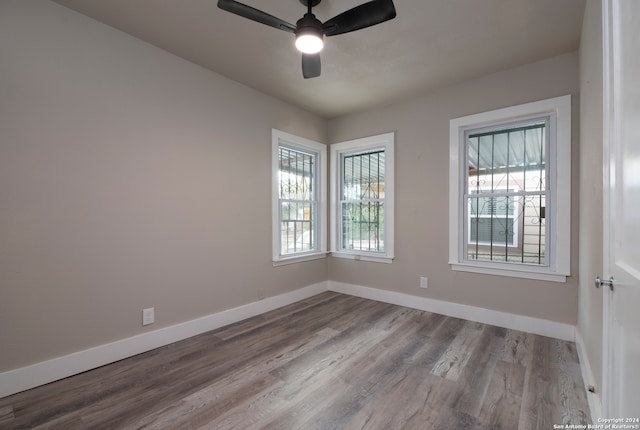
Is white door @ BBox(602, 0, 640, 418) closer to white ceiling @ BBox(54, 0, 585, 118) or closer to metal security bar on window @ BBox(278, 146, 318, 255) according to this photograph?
white ceiling @ BBox(54, 0, 585, 118)

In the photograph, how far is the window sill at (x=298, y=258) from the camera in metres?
3.71

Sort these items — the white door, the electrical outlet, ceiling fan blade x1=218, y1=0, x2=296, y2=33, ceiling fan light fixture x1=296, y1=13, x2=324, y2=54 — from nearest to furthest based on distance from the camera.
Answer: the white door < ceiling fan blade x1=218, y1=0, x2=296, y2=33 < ceiling fan light fixture x1=296, y1=13, x2=324, y2=54 < the electrical outlet

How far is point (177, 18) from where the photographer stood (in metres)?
2.21

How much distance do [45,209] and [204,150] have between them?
133 centimetres

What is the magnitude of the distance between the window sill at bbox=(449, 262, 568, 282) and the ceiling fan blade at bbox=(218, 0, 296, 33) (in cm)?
289

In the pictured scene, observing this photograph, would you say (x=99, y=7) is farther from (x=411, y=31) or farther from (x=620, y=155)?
(x=620, y=155)

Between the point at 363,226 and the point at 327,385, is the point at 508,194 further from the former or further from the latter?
the point at 327,385

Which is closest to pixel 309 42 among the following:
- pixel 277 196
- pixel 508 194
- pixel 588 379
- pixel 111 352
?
pixel 277 196

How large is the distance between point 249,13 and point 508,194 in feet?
9.55

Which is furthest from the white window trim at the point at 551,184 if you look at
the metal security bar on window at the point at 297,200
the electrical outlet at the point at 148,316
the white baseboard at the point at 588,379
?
the electrical outlet at the point at 148,316

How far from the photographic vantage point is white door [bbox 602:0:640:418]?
2.83ft

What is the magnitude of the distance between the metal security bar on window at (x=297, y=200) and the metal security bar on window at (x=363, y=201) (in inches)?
19.1

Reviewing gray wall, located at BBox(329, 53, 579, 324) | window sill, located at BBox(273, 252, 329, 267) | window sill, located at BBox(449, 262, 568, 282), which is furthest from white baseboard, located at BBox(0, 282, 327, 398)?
window sill, located at BBox(449, 262, 568, 282)

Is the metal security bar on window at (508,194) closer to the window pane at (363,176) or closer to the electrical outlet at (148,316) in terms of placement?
the window pane at (363,176)
